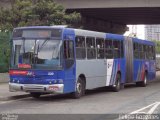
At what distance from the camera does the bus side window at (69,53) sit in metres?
18.8

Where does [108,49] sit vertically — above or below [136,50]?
above

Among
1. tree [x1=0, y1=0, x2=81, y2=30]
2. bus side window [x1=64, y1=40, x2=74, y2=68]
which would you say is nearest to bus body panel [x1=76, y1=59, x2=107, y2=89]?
bus side window [x1=64, y1=40, x2=74, y2=68]

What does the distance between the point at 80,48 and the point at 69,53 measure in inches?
48.9

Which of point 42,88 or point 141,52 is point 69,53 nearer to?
point 42,88

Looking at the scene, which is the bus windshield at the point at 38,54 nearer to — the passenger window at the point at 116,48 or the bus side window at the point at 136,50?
the passenger window at the point at 116,48

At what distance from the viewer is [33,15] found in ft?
101

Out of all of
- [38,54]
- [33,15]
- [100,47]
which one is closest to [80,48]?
[38,54]

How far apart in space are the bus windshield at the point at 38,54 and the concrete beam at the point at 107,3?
72.1 ft

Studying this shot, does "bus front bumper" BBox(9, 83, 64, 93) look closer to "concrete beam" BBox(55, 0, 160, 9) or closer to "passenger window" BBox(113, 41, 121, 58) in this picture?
"passenger window" BBox(113, 41, 121, 58)

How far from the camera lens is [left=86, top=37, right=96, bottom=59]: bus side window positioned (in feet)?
69.6

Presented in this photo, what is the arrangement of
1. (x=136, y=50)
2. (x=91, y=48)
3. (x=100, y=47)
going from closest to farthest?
(x=91, y=48), (x=100, y=47), (x=136, y=50)

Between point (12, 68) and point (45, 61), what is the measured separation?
4.91ft

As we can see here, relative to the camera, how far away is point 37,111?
1498 cm

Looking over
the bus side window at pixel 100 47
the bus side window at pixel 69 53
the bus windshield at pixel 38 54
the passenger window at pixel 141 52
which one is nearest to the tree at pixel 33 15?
the passenger window at pixel 141 52
